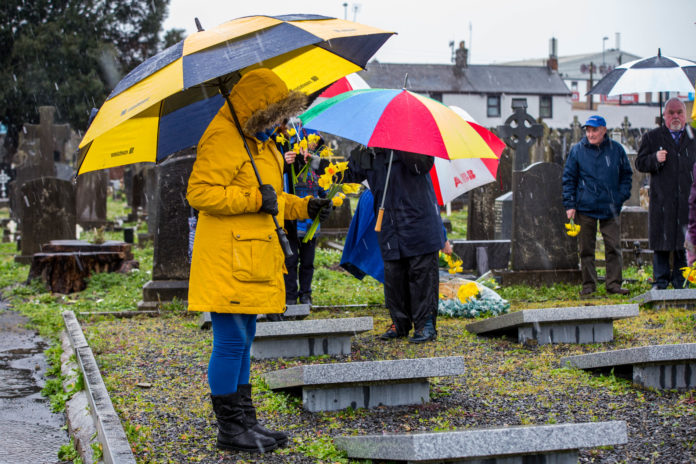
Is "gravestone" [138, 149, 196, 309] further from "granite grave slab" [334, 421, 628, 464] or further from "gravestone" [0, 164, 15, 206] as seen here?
"gravestone" [0, 164, 15, 206]

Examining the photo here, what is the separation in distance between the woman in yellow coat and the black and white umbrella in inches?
266

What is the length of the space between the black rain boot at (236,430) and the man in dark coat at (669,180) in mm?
6387

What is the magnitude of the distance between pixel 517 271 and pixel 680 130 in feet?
8.43

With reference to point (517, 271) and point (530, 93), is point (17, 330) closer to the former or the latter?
point (517, 271)

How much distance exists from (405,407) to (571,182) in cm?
535

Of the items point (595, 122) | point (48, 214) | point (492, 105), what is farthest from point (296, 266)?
point (492, 105)

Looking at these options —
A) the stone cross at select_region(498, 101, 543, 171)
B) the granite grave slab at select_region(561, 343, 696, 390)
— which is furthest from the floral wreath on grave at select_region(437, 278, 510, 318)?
the stone cross at select_region(498, 101, 543, 171)

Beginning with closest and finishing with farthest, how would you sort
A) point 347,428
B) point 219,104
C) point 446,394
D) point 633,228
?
1. point 347,428
2. point 219,104
3. point 446,394
4. point 633,228

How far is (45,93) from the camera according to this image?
1384 inches

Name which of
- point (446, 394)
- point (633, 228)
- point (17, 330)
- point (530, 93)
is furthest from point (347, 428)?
point (530, 93)

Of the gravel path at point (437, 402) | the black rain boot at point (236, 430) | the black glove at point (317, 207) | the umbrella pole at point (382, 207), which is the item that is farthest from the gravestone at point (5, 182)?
the black rain boot at point (236, 430)

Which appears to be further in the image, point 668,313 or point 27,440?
point 668,313

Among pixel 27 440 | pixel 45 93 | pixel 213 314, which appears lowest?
pixel 27 440

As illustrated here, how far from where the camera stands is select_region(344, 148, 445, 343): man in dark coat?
6859 mm
